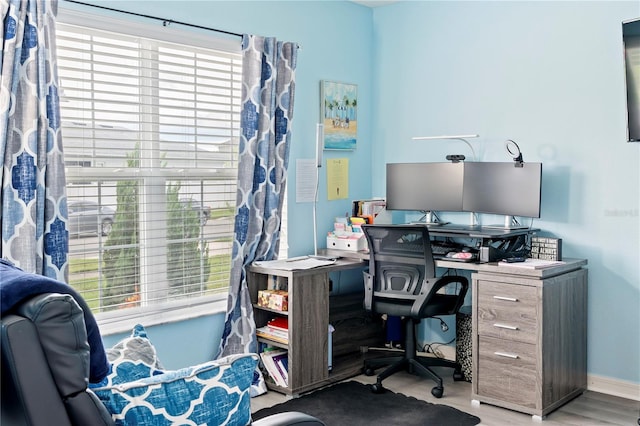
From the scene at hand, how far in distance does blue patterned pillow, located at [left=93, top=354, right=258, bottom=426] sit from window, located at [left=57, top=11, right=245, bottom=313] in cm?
192

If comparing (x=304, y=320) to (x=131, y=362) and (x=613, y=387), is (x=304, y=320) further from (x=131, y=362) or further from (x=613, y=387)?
(x=131, y=362)

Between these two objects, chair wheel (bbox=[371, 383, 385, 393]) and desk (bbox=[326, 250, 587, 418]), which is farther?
chair wheel (bbox=[371, 383, 385, 393])

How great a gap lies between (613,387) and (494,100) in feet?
6.04

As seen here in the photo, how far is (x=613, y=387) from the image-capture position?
12.3ft

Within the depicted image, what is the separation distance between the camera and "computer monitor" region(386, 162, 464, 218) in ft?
13.9

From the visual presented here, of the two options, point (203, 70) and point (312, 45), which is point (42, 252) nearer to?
point (203, 70)

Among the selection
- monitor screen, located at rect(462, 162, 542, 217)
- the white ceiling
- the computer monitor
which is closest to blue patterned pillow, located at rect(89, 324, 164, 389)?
monitor screen, located at rect(462, 162, 542, 217)

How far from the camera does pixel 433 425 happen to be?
131 inches

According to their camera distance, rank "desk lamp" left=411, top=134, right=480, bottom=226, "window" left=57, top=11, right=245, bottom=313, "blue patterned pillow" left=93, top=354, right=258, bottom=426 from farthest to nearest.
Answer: "desk lamp" left=411, top=134, right=480, bottom=226
"window" left=57, top=11, right=245, bottom=313
"blue patterned pillow" left=93, top=354, right=258, bottom=426

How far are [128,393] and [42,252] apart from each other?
1681 millimetres

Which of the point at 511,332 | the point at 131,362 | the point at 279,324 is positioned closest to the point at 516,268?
the point at 511,332

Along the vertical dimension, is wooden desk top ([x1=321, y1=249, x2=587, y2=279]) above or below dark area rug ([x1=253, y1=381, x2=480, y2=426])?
above

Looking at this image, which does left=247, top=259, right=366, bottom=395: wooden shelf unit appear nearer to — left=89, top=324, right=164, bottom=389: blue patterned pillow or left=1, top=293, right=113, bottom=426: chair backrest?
left=89, top=324, right=164, bottom=389: blue patterned pillow

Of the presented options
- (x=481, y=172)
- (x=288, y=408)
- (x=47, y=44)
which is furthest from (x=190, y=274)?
(x=481, y=172)
